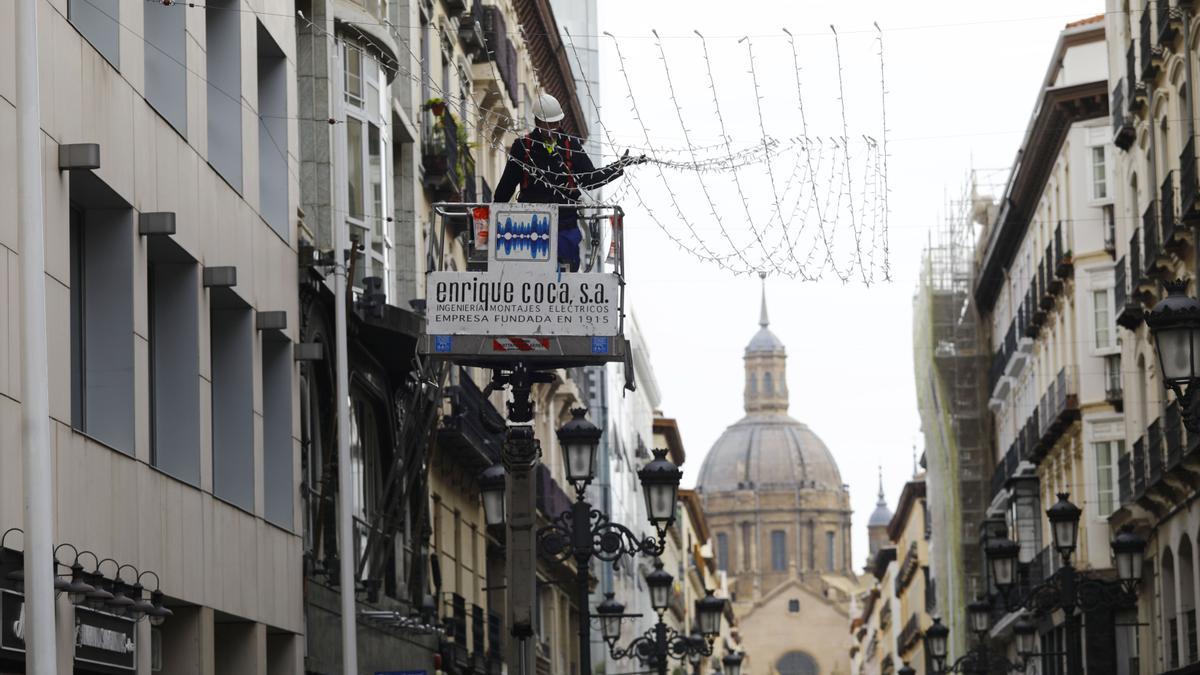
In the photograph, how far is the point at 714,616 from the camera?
3397 centimetres

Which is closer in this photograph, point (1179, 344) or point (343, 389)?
point (1179, 344)

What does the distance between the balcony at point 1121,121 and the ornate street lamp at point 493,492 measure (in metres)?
19.3

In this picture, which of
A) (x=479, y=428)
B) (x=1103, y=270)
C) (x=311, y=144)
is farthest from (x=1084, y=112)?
(x=311, y=144)

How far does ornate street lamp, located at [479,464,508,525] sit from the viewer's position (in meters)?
22.8

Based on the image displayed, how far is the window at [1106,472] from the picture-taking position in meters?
48.5

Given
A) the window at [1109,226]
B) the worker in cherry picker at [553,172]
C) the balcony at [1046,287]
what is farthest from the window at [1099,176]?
the worker in cherry picker at [553,172]

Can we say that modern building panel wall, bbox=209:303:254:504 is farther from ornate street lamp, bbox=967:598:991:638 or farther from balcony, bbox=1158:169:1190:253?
ornate street lamp, bbox=967:598:991:638

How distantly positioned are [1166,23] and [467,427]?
12.0 metres

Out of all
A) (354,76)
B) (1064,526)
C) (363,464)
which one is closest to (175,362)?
(354,76)

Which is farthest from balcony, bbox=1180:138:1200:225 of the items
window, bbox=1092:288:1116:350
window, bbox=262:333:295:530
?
window, bbox=1092:288:1116:350

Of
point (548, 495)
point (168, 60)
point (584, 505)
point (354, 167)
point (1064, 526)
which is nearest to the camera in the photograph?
point (168, 60)

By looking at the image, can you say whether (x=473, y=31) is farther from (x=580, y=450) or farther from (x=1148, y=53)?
(x=580, y=450)

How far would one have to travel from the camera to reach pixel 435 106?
3234 centimetres

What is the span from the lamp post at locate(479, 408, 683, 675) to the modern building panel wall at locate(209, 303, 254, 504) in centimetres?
261
